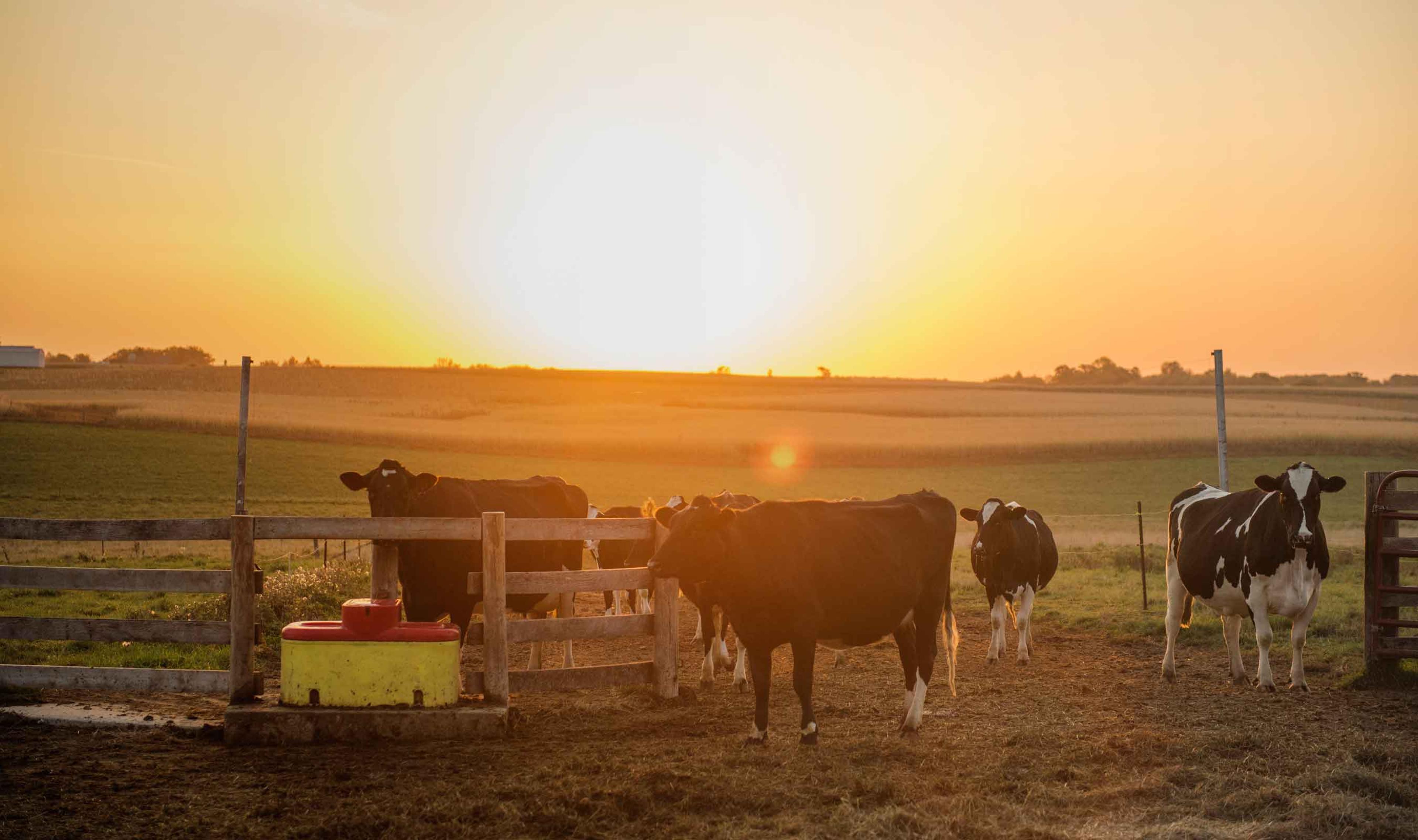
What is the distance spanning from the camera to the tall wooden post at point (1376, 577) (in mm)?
11211

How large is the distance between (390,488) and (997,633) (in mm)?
7210

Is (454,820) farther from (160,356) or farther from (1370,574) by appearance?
(160,356)

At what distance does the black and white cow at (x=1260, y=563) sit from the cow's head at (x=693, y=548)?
585 cm

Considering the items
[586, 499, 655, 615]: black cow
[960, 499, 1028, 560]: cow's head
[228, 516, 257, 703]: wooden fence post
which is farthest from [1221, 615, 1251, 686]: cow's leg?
[228, 516, 257, 703]: wooden fence post

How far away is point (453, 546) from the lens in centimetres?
1018

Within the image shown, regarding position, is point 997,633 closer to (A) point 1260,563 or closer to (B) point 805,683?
(A) point 1260,563

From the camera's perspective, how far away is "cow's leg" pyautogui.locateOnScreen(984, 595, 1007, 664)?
503 inches

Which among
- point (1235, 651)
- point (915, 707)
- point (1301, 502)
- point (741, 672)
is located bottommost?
point (741, 672)

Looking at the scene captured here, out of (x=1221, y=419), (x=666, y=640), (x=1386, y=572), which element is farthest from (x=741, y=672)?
(x=1221, y=419)

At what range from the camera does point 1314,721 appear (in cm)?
923

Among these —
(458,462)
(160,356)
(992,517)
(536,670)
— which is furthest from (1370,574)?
(160,356)

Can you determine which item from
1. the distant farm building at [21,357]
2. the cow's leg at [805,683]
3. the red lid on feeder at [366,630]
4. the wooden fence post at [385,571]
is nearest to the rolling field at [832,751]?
the cow's leg at [805,683]

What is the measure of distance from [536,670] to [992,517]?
721 centimetres

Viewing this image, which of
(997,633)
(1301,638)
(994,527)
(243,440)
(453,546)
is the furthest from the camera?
(243,440)
